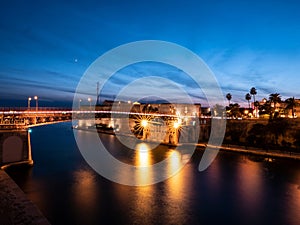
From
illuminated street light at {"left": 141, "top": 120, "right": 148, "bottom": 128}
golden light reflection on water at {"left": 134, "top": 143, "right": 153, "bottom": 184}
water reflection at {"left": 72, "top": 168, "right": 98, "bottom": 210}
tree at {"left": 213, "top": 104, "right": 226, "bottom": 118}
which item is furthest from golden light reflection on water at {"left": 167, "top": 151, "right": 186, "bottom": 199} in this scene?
tree at {"left": 213, "top": 104, "right": 226, "bottom": 118}

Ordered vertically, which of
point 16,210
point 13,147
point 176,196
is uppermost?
point 13,147

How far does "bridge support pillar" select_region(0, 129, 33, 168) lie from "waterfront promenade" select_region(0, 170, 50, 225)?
685 cm

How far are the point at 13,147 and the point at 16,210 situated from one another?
37.5ft

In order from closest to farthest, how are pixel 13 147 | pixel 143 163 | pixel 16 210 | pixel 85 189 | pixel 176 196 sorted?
pixel 16 210
pixel 176 196
pixel 85 189
pixel 13 147
pixel 143 163

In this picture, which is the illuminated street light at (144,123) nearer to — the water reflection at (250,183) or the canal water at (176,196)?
the canal water at (176,196)

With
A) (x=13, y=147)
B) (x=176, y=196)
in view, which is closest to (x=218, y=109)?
(x=176, y=196)

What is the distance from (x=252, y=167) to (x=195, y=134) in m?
17.6

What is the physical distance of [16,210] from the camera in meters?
11.5

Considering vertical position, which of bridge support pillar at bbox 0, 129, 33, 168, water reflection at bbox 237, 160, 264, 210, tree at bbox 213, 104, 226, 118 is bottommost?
water reflection at bbox 237, 160, 264, 210

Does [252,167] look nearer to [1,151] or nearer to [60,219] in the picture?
[60,219]

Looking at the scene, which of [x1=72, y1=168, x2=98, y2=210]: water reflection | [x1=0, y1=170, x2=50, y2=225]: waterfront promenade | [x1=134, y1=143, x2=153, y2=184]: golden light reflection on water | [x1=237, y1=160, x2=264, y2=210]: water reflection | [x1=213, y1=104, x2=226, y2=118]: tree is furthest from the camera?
[x1=213, y1=104, x2=226, y2=118]: tree

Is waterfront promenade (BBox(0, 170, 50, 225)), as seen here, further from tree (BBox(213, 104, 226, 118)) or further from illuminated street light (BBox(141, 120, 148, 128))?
tree (BBox(213, 104, 226, 118))

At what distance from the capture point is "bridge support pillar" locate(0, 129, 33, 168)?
2067cm

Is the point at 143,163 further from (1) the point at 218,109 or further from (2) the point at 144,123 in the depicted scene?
(1) the point at 218,109
